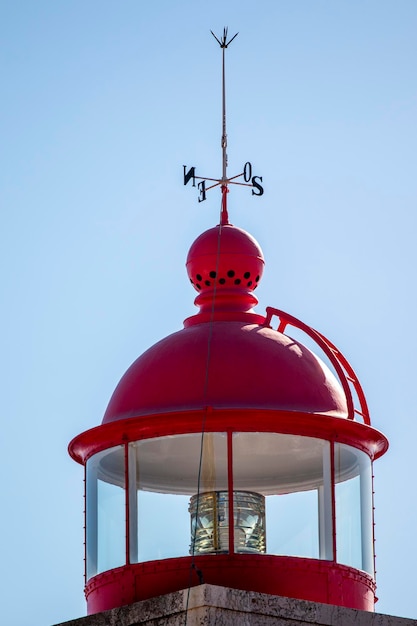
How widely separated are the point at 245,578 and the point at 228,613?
1019mm

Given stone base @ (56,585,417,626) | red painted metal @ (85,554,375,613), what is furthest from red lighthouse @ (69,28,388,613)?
stone base @ (56,585,417,626)

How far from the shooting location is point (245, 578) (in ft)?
51.6

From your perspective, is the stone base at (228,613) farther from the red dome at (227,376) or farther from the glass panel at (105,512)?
the red dome at (227,376)

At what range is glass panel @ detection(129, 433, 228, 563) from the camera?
16.2m

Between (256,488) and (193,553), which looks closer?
(193,553)

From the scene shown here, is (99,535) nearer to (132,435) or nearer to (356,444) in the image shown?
(132,435)

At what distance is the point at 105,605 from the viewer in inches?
642

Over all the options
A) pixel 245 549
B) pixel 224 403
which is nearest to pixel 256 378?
pixel 224 403

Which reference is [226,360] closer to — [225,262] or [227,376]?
[227,376]

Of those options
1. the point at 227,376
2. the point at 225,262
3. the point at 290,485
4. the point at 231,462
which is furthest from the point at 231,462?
the point at 225,262

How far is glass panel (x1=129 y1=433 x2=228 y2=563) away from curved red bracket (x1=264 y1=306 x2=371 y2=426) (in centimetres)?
134

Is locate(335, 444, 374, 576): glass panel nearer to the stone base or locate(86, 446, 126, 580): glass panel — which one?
the stone base

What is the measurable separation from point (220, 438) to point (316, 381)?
1.04 metres

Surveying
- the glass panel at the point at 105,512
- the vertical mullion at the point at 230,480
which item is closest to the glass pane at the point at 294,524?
the vertical mullion at the point at 230,480
